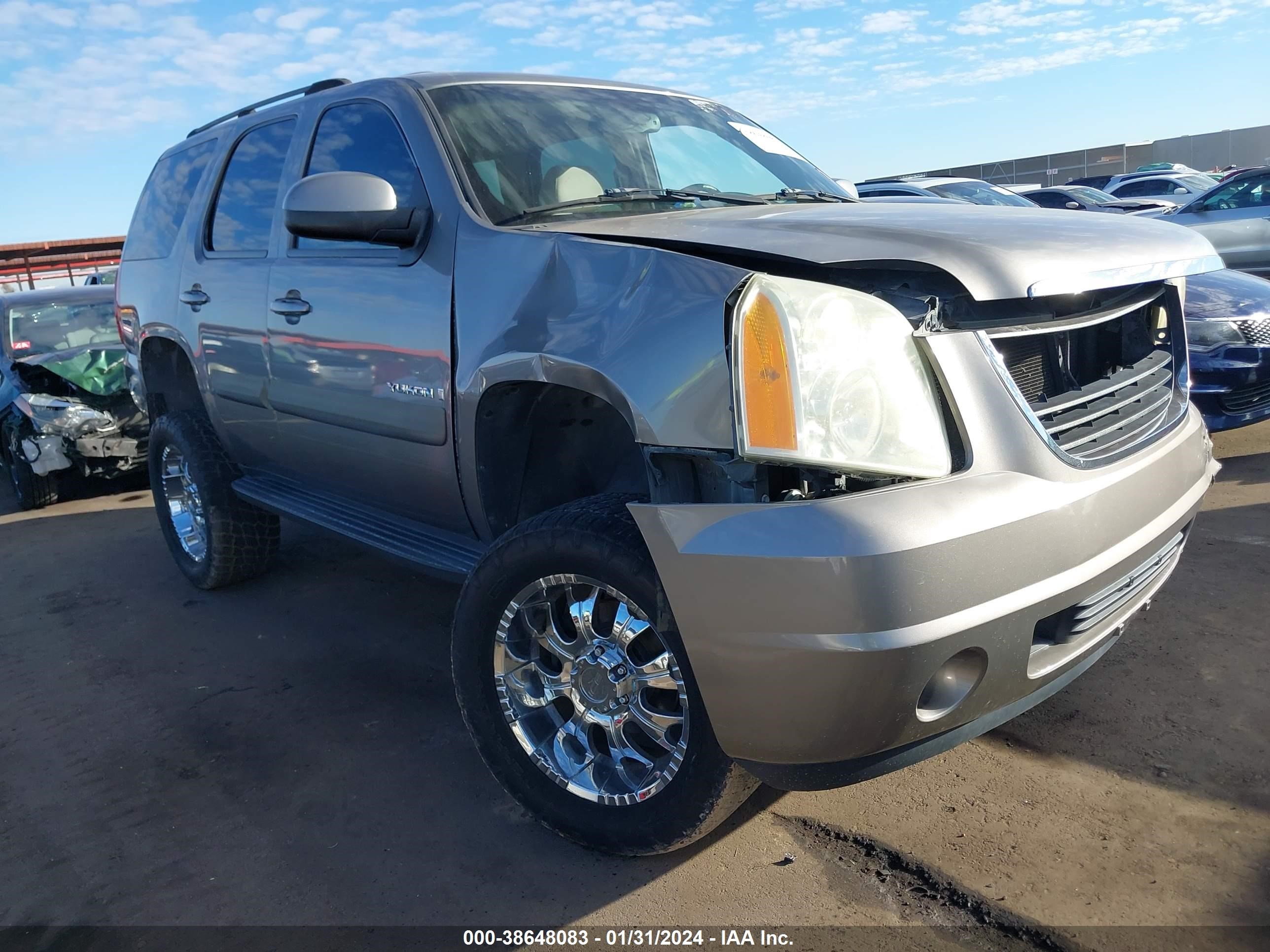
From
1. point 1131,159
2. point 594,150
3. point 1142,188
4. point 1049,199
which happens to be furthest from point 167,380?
point 1131,159

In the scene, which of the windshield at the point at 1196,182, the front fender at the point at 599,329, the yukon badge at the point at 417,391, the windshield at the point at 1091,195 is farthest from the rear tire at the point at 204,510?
the windshield at the point at 1196,182

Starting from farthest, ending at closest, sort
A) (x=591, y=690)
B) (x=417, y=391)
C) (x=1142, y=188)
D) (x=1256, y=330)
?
(x=1142, y=188), (x=1256, y=330), (x=417, y=391), (x=591, y=690)

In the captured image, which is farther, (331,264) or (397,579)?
(397,579)

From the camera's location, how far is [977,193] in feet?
38.6

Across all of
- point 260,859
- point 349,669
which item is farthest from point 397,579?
point 260,859

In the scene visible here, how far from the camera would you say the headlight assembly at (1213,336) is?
5.05 meters

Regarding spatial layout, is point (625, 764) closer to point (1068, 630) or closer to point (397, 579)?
point (1068, 630)

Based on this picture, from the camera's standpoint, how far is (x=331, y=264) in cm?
326

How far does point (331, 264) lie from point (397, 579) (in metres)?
1.88

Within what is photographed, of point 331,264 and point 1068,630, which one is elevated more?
point 331,264

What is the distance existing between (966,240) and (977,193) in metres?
10.7

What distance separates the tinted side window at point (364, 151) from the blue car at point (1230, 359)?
3.99 metres

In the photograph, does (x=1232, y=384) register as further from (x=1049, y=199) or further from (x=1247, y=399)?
(x=1049, y=199)

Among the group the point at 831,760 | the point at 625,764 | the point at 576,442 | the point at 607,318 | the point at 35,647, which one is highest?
the point at 607,318
